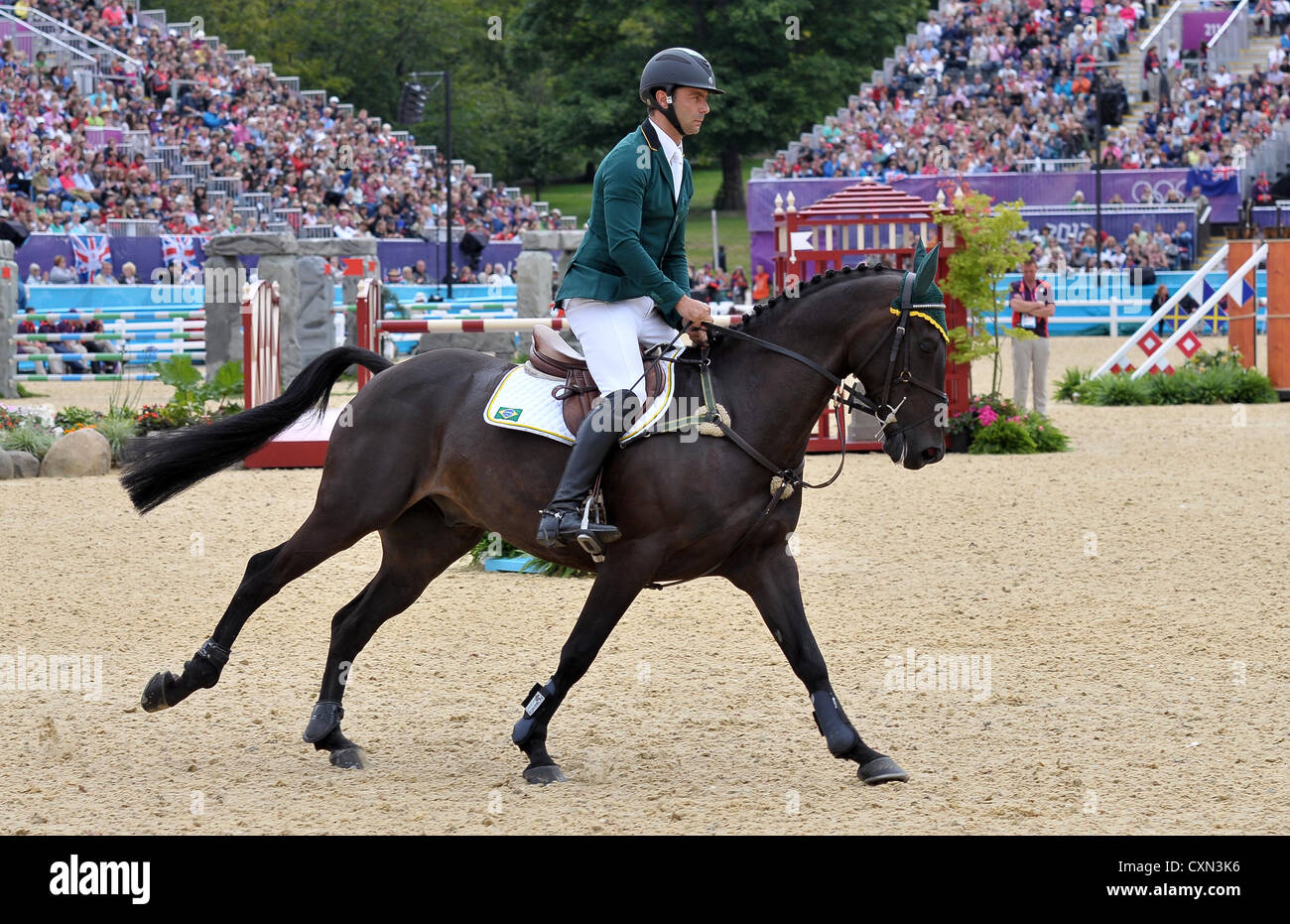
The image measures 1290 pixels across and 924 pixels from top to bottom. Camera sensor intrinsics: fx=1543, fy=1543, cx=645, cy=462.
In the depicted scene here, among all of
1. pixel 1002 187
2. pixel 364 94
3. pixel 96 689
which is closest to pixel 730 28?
pixel 364 94

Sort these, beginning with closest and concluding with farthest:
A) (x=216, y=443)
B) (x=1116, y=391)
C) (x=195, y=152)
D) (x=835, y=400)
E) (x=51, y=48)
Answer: (x=835, y=400)
(x=216, y=443)
(x=1116, y=391)
(x=195, y=152)
(x=51, y=48)

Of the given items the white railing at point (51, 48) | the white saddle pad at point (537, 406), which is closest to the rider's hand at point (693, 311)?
the white saddle pad at point (537, 406)

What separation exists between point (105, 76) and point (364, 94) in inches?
804

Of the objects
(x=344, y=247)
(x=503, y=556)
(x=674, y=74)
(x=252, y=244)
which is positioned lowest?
(x=503, y=556)

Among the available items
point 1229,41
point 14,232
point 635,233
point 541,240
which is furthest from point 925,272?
point 1229,41

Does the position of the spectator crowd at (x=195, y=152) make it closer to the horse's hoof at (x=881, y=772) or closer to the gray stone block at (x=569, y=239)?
the gray stone block at (x=569, y=239)

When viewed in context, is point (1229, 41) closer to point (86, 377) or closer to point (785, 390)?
point (86, 377)

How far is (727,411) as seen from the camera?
18.7ft

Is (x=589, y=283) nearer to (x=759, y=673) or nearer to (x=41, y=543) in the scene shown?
(x=759, y=673)

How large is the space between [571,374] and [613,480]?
500 millimetres

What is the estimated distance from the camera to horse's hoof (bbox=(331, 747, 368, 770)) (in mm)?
5820

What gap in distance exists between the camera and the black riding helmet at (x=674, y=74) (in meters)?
5.66

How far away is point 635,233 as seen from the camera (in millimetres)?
5582

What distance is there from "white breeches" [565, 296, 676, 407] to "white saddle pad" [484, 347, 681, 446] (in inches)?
3.7
